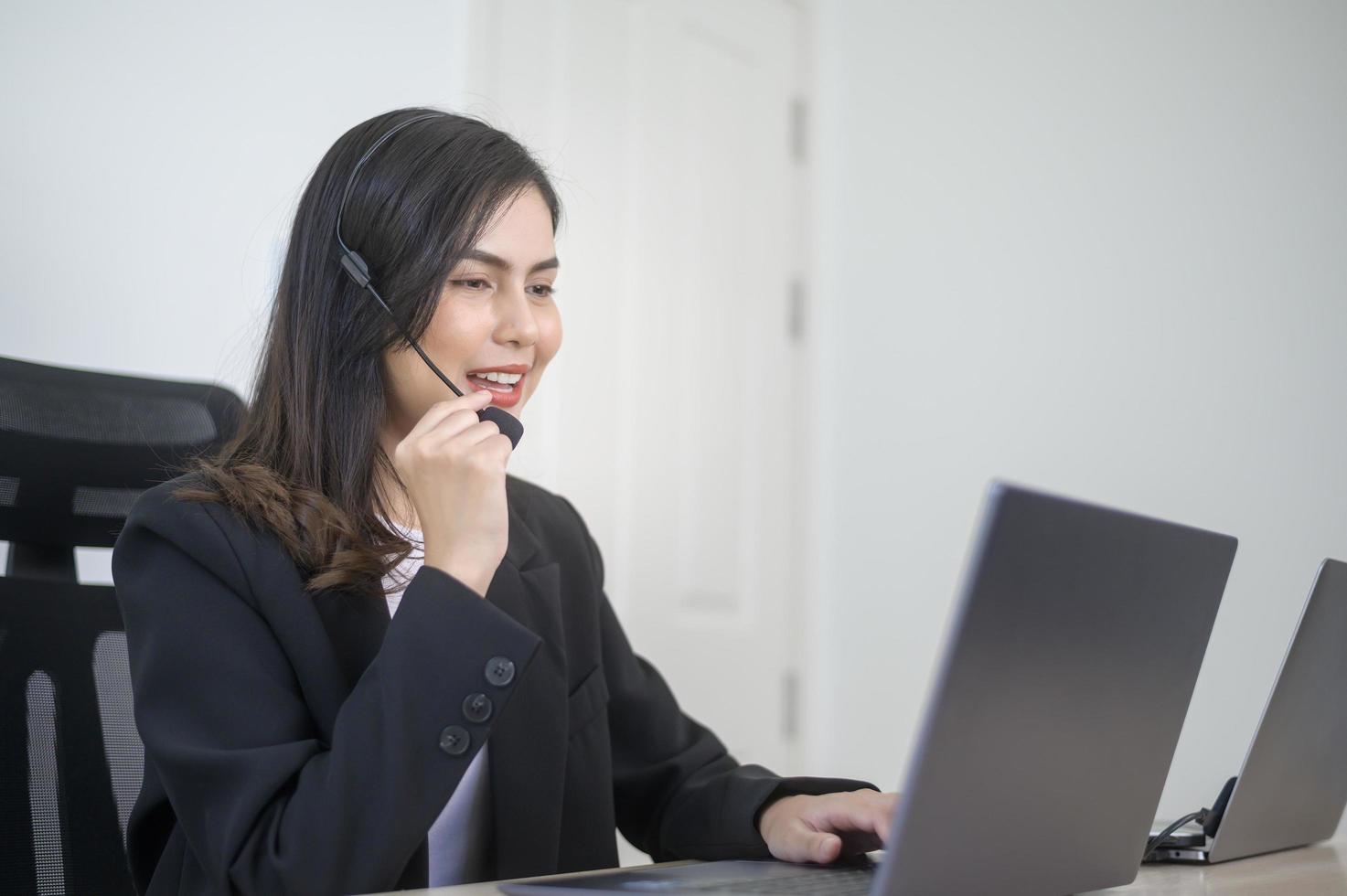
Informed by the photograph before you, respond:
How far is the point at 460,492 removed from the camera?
37.9 inches

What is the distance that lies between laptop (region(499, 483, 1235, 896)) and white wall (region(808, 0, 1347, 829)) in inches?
74.3

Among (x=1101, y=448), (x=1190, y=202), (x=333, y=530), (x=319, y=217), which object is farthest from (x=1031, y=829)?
(x=1190, y=202)

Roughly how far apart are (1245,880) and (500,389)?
0.81 metres

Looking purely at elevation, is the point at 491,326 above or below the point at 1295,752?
above

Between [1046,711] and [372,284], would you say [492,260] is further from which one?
[1046,711]

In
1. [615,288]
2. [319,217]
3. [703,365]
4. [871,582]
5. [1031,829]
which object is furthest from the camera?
[871,582]

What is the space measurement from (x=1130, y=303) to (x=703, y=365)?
0.97 meters

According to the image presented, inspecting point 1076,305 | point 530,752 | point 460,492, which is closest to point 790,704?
point 1076,305

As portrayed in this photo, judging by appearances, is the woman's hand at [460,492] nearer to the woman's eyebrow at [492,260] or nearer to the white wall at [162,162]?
the woman's eyebrow at [492,260]

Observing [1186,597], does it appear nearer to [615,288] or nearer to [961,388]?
[615,288]

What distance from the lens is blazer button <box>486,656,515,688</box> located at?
0.85 meters

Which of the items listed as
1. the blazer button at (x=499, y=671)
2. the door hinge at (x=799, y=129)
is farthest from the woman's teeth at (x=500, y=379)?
the door hinge at (x=799, y=129)

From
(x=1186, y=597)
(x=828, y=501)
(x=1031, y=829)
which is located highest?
(x=1186, y=597)

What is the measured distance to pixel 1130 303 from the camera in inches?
104
